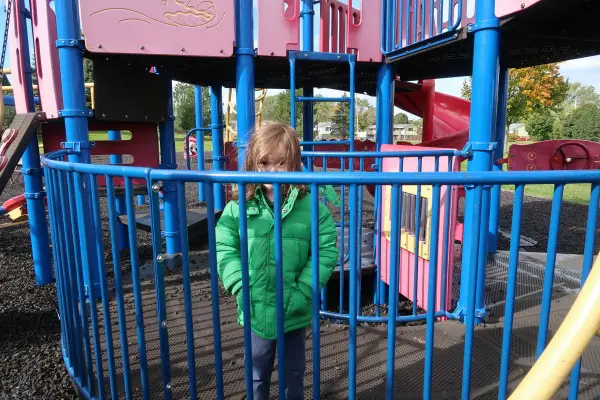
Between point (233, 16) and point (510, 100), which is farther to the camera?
point (510, 100)

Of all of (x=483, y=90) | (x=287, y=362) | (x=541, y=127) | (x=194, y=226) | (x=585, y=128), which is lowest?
(x=194, y=226)

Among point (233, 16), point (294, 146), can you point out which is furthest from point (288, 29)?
point (294, 146)

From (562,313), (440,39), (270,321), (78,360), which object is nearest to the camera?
(270,321)

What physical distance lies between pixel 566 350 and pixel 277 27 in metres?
3.97

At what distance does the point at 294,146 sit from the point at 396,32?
351cm

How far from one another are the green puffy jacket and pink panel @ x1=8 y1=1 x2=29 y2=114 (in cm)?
366

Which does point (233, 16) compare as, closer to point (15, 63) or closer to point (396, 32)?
point (396, 32)

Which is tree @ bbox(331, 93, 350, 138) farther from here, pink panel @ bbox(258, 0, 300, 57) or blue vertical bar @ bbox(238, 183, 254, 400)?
blue vertical bar @ bbox(238, 183, 254, 400)

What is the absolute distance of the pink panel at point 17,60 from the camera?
427cm

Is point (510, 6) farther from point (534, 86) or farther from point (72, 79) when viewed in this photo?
point (534, 86)

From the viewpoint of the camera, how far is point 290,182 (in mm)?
1377

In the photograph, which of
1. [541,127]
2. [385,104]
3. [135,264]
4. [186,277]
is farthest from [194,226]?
[541,127]

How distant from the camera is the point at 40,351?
3.06 m

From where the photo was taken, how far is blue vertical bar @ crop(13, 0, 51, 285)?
433 cm
